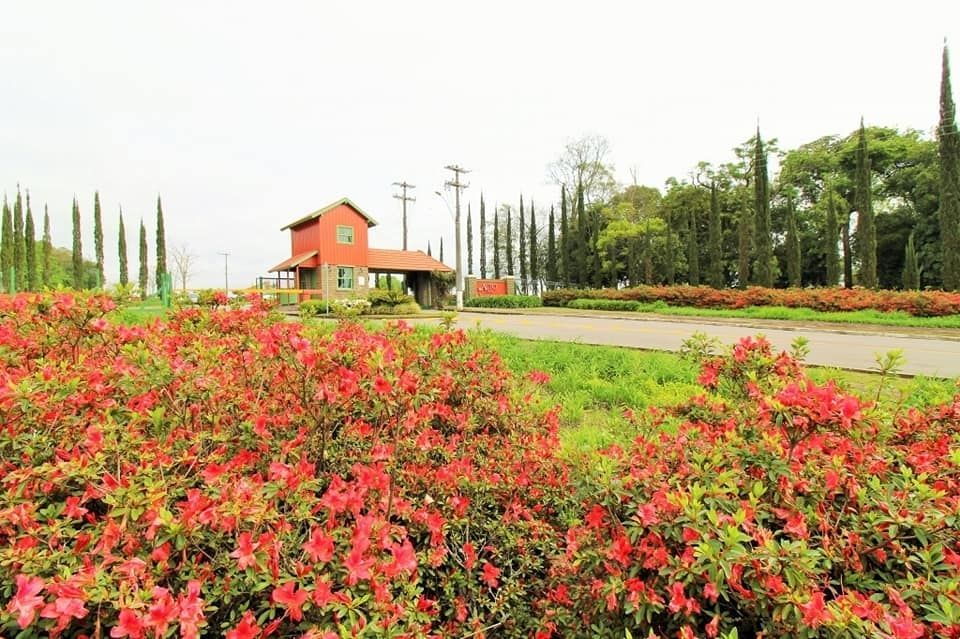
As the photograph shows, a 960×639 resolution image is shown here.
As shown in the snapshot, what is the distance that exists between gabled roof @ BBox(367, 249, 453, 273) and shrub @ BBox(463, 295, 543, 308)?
198 inches

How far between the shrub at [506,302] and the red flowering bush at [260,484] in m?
24.5

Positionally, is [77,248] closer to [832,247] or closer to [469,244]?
[469,244]

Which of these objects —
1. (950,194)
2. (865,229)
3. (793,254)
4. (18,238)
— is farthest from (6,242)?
(950,194)

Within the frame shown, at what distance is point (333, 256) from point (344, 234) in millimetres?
1465

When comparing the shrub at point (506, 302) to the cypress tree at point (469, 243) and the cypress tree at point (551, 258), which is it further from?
the cypress tree at point (469, 243)

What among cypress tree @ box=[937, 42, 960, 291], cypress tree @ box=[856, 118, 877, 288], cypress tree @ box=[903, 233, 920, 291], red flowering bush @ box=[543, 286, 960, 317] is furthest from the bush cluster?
cypress tree @ box=[903, 233, 920, 291]

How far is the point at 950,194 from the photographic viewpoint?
1897 centimetres

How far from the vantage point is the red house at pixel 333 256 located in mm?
27328

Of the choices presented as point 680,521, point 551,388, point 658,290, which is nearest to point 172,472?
point 680,521

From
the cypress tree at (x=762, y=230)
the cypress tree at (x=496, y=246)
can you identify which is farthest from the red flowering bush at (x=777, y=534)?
the cypress tree at (x=496, y=246)

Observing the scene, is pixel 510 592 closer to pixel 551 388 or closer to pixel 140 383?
pixel 140 383

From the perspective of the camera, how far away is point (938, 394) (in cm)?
421

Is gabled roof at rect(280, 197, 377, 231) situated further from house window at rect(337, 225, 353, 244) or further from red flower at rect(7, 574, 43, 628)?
red flower at rect(7, 574, 43, 628)

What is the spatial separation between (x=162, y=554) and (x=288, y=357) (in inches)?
35.1
